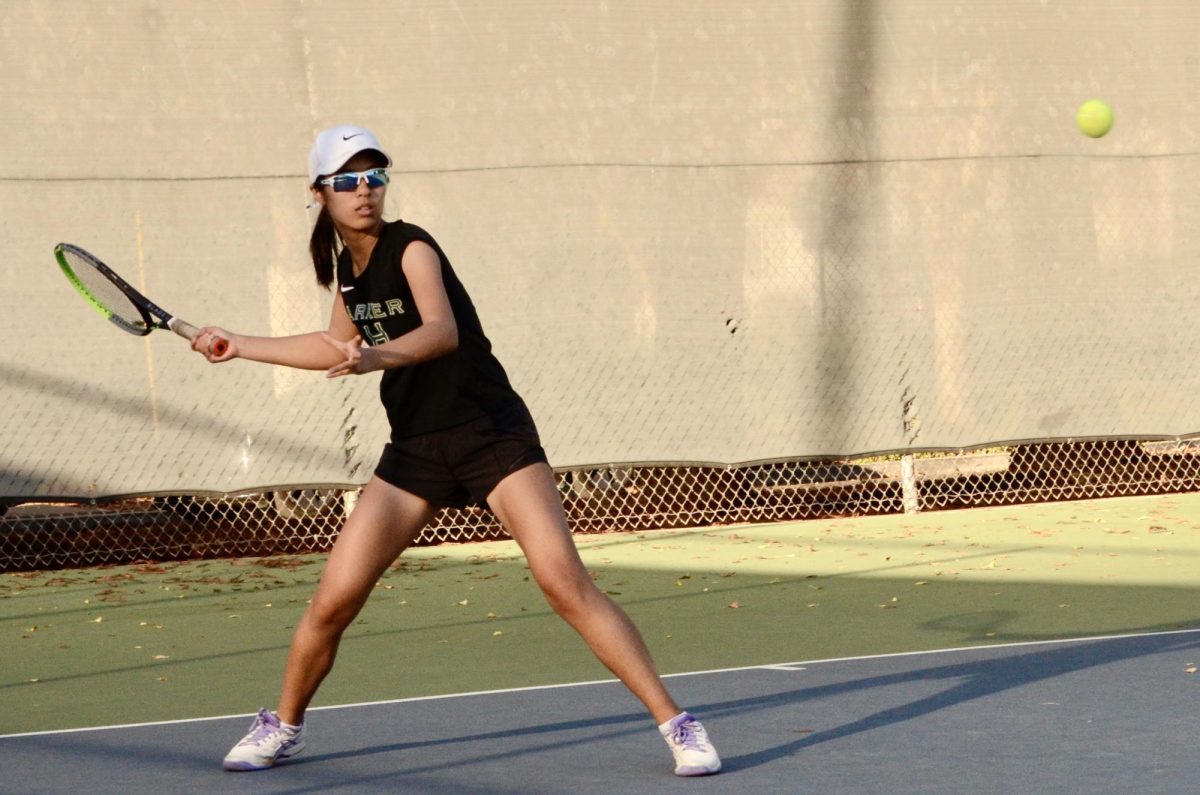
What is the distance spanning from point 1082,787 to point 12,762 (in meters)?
2.70

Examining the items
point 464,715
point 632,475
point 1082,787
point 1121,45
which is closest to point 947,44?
point 1121,45

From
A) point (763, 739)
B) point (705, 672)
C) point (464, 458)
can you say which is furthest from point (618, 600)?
point (464, 458)

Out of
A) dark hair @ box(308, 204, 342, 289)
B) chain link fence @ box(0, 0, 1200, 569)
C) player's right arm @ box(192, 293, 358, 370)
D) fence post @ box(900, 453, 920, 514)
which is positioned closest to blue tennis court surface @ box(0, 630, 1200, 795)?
player's right arm @ box(192, 293, 358, 370)

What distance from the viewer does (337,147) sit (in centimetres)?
438

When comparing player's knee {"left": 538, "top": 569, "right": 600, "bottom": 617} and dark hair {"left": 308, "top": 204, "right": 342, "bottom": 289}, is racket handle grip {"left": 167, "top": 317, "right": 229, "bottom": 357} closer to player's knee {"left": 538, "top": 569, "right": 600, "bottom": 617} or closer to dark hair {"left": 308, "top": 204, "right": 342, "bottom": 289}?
dark hair {"left": 308, "top": 204, "right": 342, "bottom": 289}

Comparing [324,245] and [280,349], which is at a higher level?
[324,245]

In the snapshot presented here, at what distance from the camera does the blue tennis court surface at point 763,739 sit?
14.1ft

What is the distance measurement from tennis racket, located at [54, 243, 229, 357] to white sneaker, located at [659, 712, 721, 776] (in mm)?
1621

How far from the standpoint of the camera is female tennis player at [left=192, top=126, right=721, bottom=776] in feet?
14.4

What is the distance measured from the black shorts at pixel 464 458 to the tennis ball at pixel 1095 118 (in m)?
6.20

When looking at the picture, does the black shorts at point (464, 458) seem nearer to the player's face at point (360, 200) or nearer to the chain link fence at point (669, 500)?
the player's face at point (360, 200)

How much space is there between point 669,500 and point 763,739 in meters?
6.02

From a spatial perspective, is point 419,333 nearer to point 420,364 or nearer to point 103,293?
point 420,364

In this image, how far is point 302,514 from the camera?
10.2 metres
